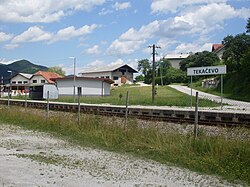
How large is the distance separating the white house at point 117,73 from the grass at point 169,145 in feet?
293

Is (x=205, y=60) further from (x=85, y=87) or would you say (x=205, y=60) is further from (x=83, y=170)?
(x=83, y=170)

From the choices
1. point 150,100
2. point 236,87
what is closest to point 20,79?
point 236,87

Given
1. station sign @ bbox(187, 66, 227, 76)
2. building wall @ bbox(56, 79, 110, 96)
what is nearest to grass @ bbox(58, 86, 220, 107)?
station sign @ bbox(187, 66, 227, 76)

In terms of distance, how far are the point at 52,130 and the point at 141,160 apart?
7276 millimetres

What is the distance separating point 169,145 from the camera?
1004 cm

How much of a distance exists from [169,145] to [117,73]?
322 feet

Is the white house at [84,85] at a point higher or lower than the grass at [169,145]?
higher

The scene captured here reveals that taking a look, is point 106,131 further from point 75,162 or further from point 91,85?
point 91,85

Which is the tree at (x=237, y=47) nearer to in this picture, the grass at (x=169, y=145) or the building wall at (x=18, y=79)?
the grass at (x=169, y=145)

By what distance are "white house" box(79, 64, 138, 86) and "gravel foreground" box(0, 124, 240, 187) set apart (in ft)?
305

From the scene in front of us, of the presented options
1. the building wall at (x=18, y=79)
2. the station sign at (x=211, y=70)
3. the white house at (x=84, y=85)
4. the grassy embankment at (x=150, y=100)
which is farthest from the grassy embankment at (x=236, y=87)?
the building wall at (x=18, y=79)

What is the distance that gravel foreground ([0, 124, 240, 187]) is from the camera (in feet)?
22.6

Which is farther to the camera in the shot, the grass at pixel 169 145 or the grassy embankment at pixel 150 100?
the grassy embankment at pixel 150 100

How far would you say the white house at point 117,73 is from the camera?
348 ft
